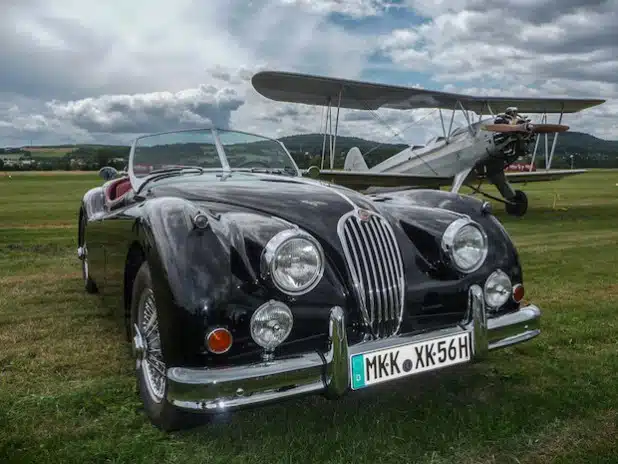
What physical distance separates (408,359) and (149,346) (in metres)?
1.42

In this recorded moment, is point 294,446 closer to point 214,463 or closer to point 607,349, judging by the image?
point 214,463

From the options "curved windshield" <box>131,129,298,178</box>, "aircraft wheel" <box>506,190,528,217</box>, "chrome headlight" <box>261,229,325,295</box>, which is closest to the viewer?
"chrome headlight" <box>261,229,325,295</box>

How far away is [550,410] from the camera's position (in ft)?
10.8

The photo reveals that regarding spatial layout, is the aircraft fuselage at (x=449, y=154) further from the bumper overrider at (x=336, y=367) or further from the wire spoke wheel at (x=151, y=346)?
the wire spoke wheel at (x=151, y=346)

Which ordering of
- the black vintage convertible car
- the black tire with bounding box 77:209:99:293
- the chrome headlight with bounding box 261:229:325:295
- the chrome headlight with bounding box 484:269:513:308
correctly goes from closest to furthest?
the black vintage convertible car < the chrome headlight with bounding box 261:229:325:295 < the chrome headlight with bounding box 484:269:513:308 < the black tire with bounding box 77:209:99:293

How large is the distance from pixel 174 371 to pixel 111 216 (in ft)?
6.65

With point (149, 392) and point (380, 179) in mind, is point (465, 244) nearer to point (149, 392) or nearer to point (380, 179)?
point (149, 392)

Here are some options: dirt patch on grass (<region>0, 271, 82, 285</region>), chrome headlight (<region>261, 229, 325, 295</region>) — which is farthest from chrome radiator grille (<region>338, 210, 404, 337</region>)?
dirt patch on grass (<region>0, 271, 82, 285</region>)

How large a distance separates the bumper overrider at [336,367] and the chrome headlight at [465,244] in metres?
0.17

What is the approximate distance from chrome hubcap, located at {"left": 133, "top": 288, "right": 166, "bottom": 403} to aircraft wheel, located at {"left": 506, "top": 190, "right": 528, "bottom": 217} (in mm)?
15709

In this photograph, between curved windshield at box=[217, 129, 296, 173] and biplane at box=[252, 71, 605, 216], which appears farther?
biplane at box=[252, 71, 605, 216]

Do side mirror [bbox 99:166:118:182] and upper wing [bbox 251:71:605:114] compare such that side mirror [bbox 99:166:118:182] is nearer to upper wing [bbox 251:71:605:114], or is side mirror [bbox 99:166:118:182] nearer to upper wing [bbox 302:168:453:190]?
upper wing [bbox 251:71:605:114]

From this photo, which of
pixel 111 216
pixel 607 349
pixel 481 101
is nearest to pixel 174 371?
pixel 111 216

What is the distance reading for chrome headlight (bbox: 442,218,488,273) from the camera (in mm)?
3375
